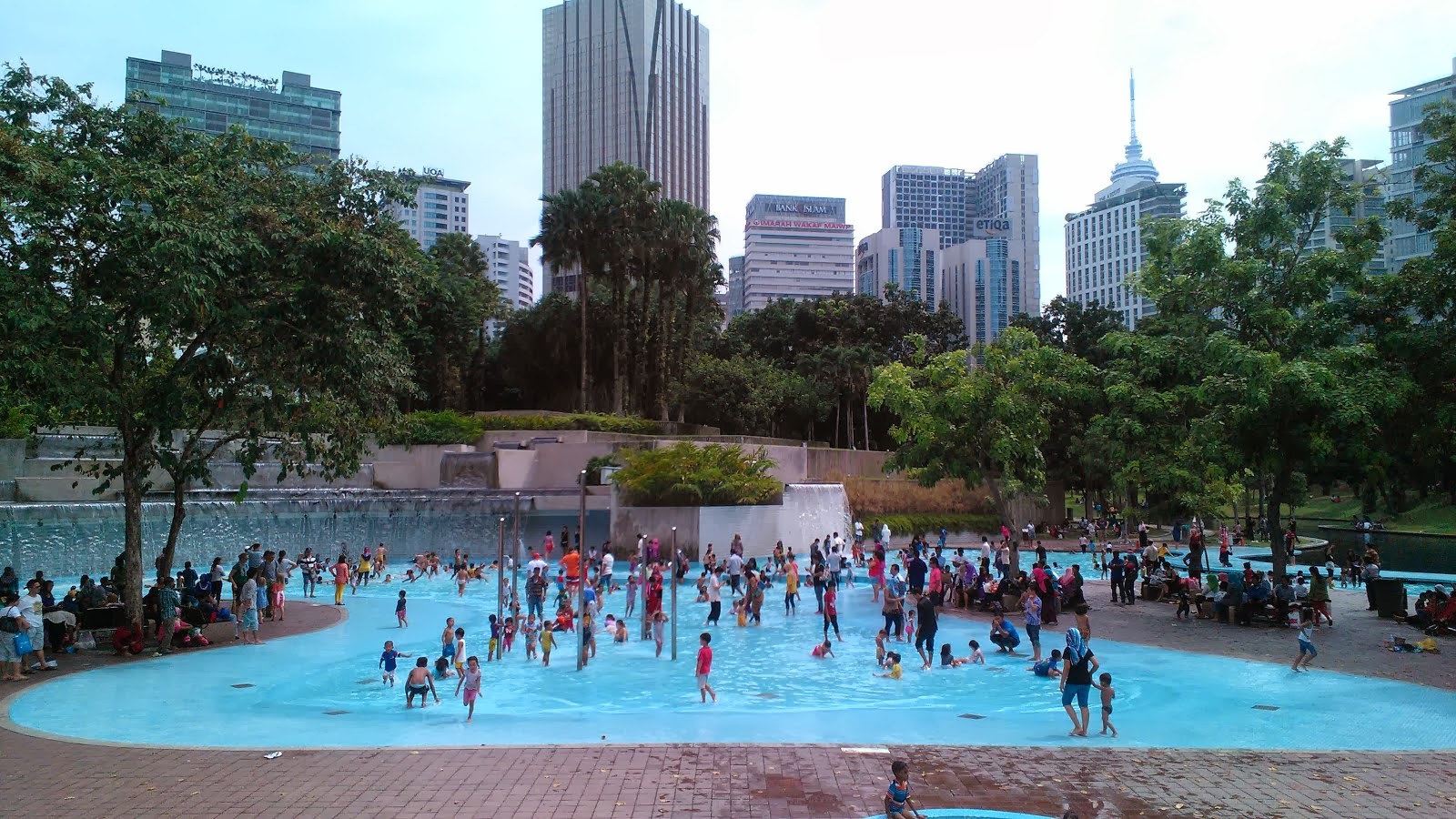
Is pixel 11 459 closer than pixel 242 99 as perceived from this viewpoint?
Yes

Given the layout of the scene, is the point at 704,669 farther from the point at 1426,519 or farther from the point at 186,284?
the point at 1426,519

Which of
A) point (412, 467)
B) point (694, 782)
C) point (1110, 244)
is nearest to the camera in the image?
point (694, 782)

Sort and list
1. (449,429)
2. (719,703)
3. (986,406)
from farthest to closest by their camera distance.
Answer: (449,429) → (986,406) → (719,703)

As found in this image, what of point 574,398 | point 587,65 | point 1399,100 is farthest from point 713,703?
point 587,65

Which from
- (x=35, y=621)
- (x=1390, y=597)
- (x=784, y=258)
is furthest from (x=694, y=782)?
(x=784, y=258)

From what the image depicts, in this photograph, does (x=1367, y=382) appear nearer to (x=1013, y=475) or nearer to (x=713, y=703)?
(x=1013, y=475)

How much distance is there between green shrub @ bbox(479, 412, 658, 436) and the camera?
48.9 m

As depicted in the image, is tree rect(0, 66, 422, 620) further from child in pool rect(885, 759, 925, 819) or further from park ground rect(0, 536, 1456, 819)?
child in pool rect(885, 759, 925, 819)

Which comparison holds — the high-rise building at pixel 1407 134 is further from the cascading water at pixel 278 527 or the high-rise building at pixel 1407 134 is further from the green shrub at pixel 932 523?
the cascading water at pixel 278 527

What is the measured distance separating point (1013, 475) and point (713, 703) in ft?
45.8

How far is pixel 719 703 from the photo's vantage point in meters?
14.7

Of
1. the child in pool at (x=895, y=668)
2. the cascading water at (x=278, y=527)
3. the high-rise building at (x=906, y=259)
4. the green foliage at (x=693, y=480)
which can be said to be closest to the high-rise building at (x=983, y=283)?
the high-rise building at (x=906, y=259)

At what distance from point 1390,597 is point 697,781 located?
18648 mm

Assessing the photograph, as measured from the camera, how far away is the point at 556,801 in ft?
29.8
